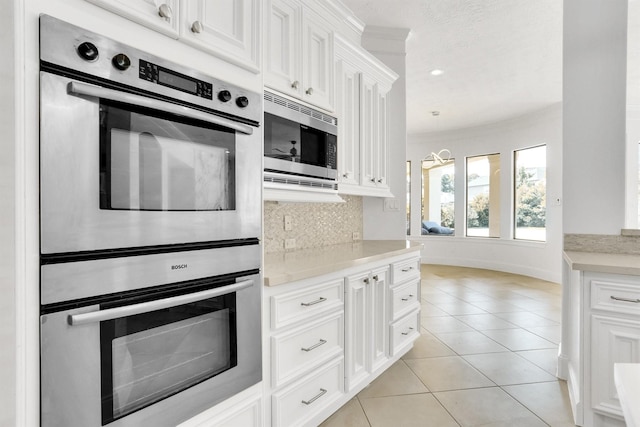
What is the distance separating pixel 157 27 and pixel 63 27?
0.95 ft

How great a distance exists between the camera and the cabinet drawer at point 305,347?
1687 mm

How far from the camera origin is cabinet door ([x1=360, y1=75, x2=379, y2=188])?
2939 millimetres

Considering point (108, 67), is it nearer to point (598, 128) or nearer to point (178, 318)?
point (178, 318)

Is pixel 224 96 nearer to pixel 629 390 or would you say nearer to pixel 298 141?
pixel 298 141

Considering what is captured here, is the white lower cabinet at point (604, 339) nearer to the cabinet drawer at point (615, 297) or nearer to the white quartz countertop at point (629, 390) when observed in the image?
the cabinet drawer at point (615, 297)

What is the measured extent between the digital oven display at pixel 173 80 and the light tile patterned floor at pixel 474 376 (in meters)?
1.86

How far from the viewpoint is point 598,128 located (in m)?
2.44

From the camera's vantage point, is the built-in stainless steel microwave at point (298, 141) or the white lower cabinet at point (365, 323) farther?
the white lower cabinet at point (365, 323)

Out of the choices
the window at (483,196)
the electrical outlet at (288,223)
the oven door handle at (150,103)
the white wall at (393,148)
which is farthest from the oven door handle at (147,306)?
the window at (483,196)

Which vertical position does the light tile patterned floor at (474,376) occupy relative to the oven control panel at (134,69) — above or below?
below

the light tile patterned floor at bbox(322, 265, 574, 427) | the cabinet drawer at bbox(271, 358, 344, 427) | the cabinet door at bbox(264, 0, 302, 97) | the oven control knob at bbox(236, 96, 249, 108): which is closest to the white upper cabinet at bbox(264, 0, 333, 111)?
the cabinet door at bbox(264, 0, 302, 97)

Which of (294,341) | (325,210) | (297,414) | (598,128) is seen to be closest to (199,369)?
(294,341)

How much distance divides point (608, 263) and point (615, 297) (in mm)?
181
